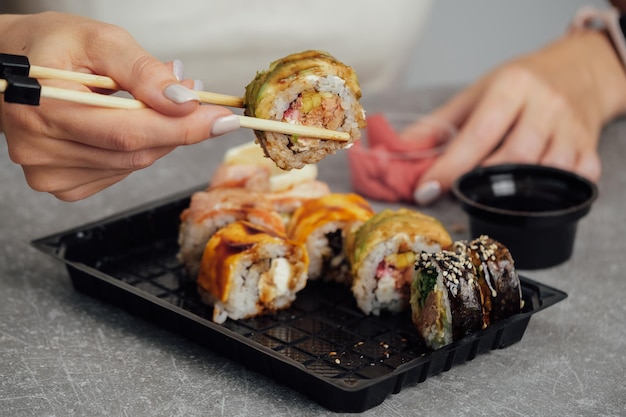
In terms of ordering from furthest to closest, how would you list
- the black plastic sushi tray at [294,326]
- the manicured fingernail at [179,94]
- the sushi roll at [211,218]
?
the sushi roll at [211,218] < the black plastic sushi tray at [294,326] < the manicured fingernail at [179,94]

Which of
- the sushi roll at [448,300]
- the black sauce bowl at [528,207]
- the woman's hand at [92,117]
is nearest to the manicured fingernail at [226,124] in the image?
the woman's hand at [92,117]

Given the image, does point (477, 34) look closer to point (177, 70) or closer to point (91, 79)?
point (177, 70)

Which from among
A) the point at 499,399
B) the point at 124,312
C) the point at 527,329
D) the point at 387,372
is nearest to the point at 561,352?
the point at 527,329

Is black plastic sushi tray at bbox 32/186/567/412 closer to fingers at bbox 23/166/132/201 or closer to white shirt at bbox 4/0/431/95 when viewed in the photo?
fingers at bbox 23/166/132/201

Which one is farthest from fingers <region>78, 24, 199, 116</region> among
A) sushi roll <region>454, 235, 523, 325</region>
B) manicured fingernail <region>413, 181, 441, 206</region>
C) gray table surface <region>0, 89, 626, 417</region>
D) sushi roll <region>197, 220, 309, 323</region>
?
manicured fingernail <region>413, 181, 441, 206</region>

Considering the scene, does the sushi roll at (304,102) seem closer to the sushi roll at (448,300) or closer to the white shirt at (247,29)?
the sushi roll at (448,300)
